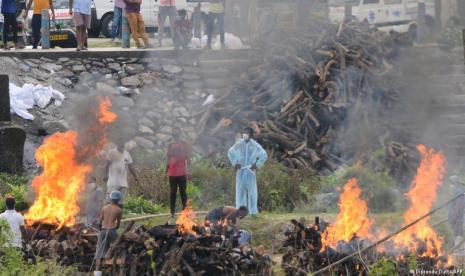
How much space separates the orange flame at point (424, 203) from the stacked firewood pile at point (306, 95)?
2019 millimetres

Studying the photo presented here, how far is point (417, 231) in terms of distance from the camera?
57.4 ft

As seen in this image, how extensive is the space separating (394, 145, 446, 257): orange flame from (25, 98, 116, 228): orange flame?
5129 mm

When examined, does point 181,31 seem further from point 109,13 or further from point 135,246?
point 135,246

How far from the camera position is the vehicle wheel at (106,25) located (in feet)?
112

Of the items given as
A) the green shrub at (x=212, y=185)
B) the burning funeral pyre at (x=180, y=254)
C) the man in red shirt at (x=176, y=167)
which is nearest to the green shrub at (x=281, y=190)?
the green shrub at (x=212, y=185)

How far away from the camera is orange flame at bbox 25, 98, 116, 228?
19.2 m

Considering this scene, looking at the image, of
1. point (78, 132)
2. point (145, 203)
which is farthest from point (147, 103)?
point (145, 203)

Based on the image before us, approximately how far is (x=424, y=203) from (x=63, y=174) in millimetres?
6112

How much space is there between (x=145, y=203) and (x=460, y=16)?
1484 cm

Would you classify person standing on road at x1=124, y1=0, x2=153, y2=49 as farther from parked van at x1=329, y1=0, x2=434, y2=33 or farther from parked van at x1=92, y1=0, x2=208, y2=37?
parked van at x1=329, y1=0, x2=434, y2=33

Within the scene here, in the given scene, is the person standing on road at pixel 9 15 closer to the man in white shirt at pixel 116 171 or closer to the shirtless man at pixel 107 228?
the man in white shirt at pixel 116 171

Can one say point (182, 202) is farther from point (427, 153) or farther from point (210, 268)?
point (427, 153)

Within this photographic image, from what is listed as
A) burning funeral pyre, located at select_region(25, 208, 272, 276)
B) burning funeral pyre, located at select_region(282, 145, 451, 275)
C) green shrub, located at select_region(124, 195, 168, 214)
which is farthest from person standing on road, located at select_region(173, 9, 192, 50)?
burning funeral pyre, located at select_region(25, 208, 272, 276)

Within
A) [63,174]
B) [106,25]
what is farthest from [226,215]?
[106,25]
